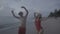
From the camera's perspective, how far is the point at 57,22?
6.33 ft

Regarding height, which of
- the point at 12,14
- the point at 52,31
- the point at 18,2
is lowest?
the point at 52,31

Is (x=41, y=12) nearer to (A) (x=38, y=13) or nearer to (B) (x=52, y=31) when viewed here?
(A) (x=38, y=13)

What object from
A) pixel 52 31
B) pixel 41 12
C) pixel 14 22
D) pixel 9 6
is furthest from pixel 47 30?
pixel 9 6

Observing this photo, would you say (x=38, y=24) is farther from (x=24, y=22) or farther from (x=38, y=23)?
(x=24, y=22)

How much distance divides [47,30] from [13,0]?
0.59m

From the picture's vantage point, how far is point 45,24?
191cm

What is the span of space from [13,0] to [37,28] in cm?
48

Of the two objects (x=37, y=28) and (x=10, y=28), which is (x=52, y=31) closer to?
(x=37, y=28)

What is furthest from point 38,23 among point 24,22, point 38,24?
point 24,22

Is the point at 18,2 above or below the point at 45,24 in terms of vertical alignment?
above

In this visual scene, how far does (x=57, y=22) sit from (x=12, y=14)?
1.98 feet

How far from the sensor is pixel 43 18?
1914 millimetres

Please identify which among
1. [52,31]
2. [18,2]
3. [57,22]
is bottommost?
[52,31]

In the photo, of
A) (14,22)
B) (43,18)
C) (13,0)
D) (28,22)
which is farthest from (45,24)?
(13,0)
